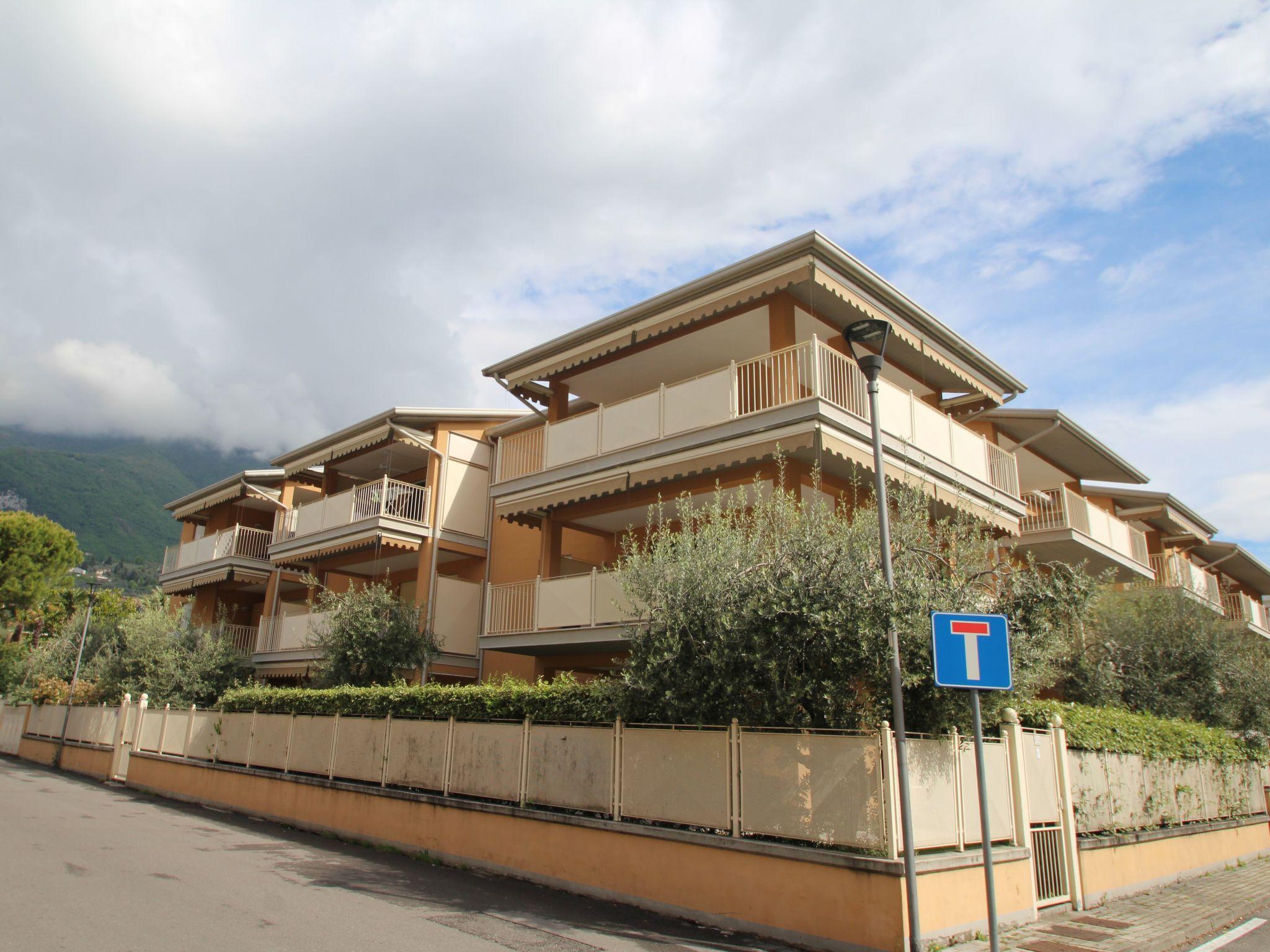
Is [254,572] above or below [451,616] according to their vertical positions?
above

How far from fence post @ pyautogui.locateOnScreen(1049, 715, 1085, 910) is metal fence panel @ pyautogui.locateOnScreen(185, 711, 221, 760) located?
1502 centimetres

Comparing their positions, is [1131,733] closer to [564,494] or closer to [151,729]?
[564,494]

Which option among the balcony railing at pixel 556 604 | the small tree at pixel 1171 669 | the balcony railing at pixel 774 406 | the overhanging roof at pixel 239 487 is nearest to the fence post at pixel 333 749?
the balcony railing at pixel 556 604

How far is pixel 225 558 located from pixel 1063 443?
23329 millimetres

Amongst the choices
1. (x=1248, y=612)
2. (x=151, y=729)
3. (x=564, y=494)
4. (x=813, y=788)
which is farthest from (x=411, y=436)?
(x=1248, y=612)

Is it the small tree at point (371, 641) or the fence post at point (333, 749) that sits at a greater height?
the small tree at point (371, 641)

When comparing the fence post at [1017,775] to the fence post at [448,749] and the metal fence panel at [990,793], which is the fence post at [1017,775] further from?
the fence post at [448,749]

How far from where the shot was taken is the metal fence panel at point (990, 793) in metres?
8.25

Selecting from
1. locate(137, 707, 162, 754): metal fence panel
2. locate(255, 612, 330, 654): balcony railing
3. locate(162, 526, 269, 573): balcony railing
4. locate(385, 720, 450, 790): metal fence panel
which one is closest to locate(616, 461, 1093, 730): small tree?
locate(385, 720, 450, 790): metal fence panel

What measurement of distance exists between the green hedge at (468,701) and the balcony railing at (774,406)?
452 centimetres

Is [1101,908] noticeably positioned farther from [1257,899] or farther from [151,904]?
[151,904]

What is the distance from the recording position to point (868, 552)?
838 cm

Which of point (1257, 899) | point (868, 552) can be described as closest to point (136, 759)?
point (868, 552)

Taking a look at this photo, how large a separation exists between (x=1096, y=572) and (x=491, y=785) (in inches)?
619
